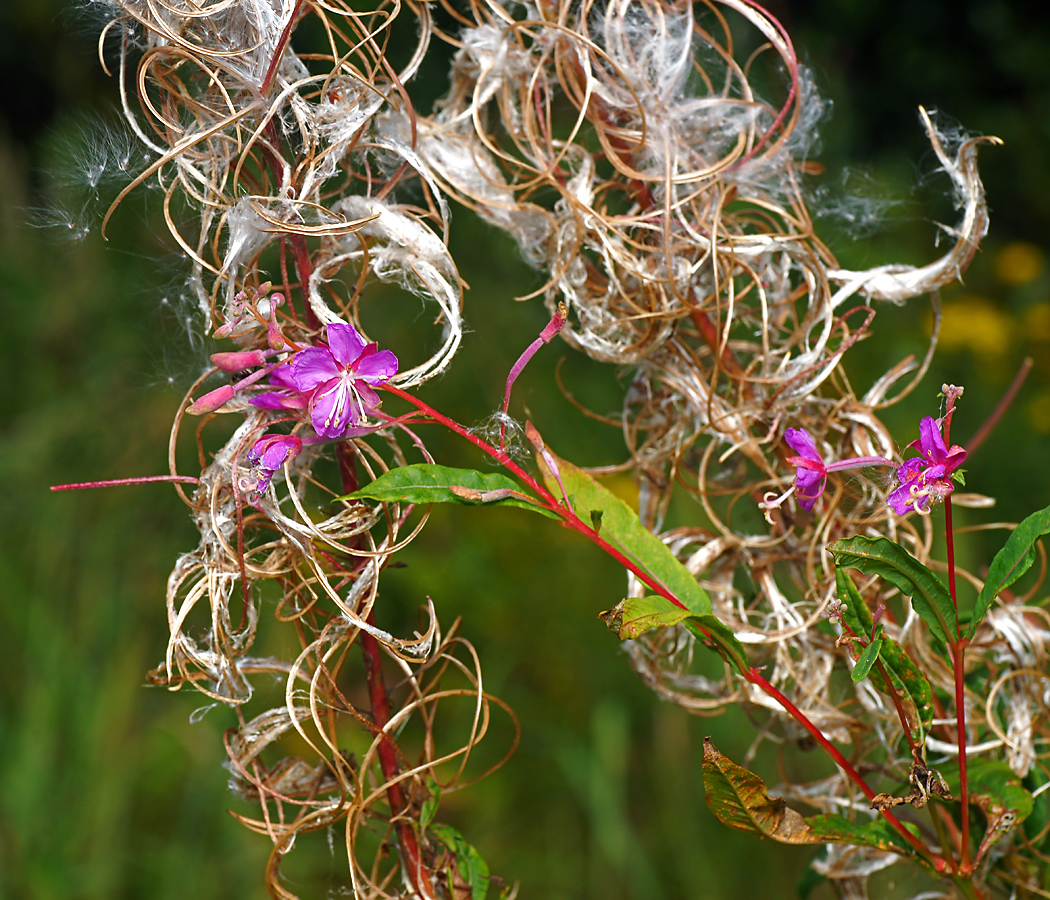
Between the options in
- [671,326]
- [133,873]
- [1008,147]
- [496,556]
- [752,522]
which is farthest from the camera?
[1008,147]

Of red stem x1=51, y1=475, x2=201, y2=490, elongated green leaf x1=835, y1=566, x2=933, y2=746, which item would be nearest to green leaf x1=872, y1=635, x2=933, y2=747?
elongated green leaf x1=835, y1=566, x2=933, y2=746

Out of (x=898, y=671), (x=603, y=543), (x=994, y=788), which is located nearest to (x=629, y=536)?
(x=603, y=543)

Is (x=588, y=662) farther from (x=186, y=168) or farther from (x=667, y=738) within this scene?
(x=186, y=168)

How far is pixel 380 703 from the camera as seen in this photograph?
1.62ft

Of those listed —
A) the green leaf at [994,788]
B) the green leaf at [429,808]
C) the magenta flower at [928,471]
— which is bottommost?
the green leaf at [429,808]

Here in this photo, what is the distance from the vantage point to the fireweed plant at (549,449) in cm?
42

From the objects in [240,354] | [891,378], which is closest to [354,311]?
[240,354]

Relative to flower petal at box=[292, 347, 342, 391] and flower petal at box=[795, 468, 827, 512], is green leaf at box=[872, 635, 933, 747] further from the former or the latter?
flower petal at box=[292, 347, 342, 391]

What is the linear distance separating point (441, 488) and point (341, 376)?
2.6 inches

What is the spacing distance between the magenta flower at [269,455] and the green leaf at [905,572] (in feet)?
0.79

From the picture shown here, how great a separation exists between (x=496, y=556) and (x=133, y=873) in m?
0.79

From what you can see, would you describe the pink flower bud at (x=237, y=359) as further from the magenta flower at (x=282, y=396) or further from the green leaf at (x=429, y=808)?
the green leaf at (x=429, y=808)

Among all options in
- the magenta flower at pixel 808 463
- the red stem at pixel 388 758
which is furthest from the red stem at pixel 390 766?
the magenta flower at pixel 808 463

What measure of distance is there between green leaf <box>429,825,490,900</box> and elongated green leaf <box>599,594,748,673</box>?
17cm
